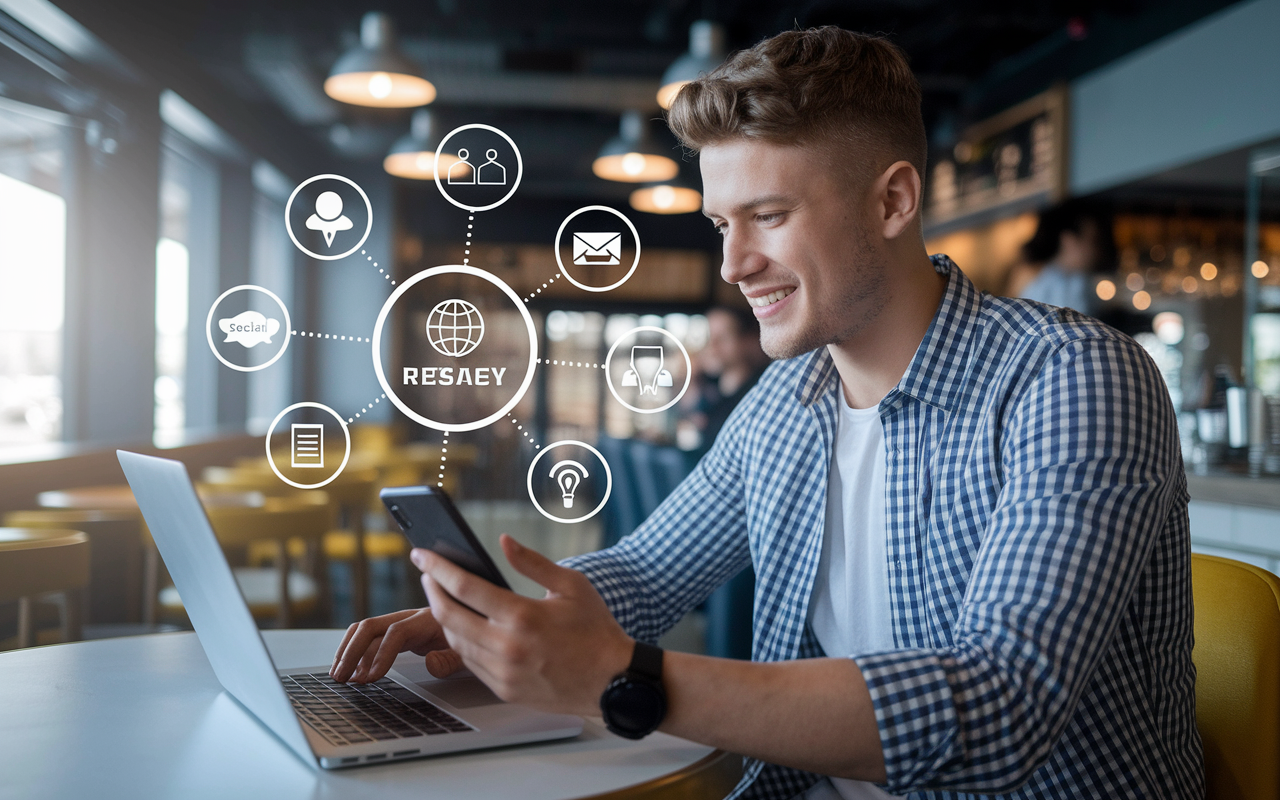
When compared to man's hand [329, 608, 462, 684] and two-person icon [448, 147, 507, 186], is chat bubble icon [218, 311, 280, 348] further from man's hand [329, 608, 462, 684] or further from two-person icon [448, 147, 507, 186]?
man's hand [329, 608, 462, 684]

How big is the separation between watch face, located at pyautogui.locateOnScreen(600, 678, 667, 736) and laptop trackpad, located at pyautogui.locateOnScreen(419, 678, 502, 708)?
0.81 feet

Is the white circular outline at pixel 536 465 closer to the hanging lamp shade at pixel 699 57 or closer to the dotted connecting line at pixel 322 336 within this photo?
the dotted connecting line at pixel 322 336

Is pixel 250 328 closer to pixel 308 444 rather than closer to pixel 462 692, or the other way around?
pixel 308 444

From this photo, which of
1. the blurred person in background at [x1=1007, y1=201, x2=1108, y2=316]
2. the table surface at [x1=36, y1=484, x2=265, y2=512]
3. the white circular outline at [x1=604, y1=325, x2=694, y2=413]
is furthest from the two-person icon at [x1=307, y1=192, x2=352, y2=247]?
the blurred person in background at [x1=1007, y1=201, x2=1108, y2=316]

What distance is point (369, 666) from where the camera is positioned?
41.6 inches

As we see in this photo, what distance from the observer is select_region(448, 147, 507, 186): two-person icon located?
2.11 meters

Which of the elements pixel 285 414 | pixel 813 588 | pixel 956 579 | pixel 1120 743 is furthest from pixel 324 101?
pixel 1120 743

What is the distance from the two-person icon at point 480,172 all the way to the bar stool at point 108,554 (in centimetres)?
146

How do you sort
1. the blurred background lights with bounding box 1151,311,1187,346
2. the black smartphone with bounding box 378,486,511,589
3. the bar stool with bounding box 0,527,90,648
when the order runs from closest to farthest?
the black smartphone with bounding box 378,486,511,589
the bar stool with bounding box 0,527,90,648
the blurred background lights with bounding box 1151,311,1187,346

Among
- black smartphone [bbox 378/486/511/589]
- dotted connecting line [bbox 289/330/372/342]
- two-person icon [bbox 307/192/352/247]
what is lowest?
black smartphone [bbox 378/486/511/589]

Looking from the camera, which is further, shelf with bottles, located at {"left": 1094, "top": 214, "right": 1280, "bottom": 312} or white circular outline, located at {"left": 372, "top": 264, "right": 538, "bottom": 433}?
shelf with bottles, located at {"left": 1094, "top": 214, "right": 1280, "bottom": 312}

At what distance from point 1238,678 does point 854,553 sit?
0.43 m

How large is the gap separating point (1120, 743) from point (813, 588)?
40 cm

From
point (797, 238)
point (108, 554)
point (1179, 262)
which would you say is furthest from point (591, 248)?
point (1179, 262)
